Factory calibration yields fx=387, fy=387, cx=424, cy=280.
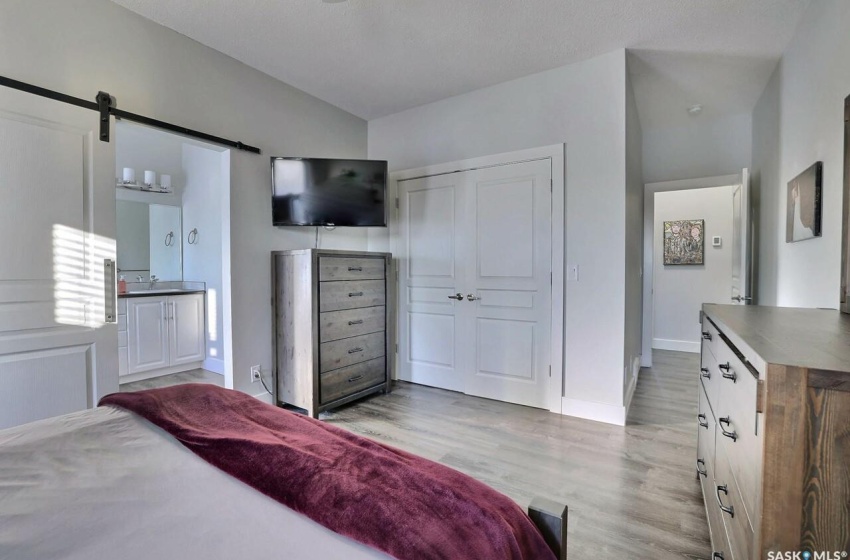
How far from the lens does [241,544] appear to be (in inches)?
26.8

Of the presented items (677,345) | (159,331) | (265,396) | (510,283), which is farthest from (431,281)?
(677,345)

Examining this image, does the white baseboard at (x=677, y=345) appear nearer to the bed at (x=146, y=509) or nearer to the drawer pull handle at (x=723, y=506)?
the drawer pull handle at (x=723, y=506)

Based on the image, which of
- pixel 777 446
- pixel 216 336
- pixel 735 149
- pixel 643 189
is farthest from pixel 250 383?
pixel 735 149

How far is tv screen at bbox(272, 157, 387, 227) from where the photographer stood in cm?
311

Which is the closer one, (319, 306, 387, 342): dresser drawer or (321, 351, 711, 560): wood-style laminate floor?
(321, 351, 711, 560): wood-style laminate floor

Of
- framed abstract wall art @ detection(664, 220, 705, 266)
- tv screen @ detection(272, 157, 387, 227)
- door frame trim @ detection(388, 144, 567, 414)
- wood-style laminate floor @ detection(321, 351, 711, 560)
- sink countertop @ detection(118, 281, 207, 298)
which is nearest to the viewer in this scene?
wood-style laminate floor @ detection(321, 351, 711, 560)

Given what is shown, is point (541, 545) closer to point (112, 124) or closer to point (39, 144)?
point (39, 144)

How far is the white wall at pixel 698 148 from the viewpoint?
382 centimetres

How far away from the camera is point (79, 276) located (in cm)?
204

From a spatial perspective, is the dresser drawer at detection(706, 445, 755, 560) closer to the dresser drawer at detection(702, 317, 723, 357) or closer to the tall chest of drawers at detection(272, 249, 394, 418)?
the dresser drawer at detection(702, 317, 723, 357)

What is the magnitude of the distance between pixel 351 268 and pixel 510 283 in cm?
133

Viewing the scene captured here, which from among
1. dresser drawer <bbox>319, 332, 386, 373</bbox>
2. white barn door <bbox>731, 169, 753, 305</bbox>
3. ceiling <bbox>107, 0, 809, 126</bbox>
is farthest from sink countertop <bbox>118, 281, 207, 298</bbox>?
white barn door <bbox>731, 169, 753, 305</bbox>

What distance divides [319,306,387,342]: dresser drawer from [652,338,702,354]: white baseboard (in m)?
4.13

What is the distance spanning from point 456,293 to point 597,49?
214 centimetres
